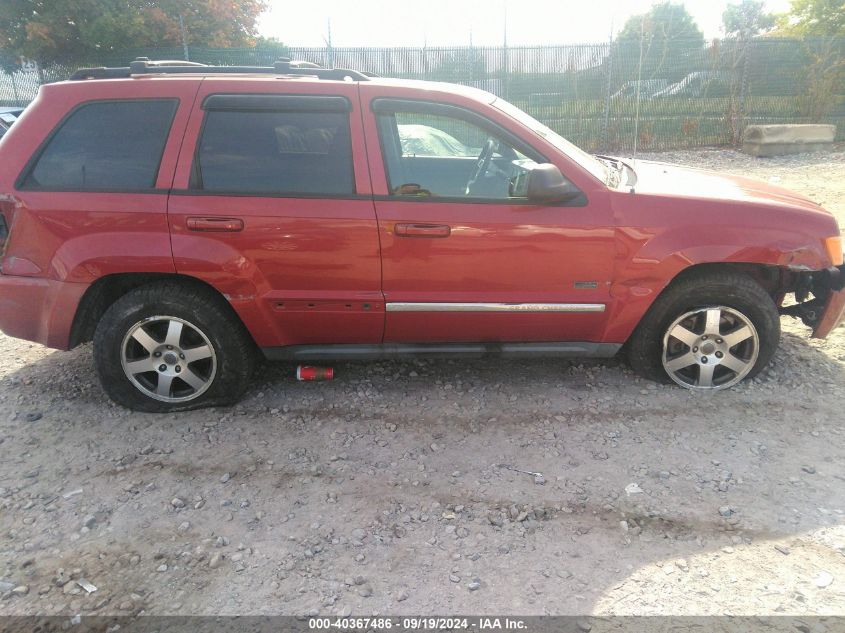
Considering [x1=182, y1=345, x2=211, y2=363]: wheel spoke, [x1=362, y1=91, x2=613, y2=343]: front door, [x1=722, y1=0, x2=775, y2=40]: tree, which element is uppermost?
[x1=722, y1=0, x2=775, y2=40]: tree

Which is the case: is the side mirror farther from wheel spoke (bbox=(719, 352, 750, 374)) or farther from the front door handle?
wheel spoke (bbox=(719, 352, 750, 374))

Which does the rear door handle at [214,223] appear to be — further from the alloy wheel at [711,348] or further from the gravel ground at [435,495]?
the alloy wheel at [711,348]

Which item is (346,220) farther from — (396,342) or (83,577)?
(83,577)

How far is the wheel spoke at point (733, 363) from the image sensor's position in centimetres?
367

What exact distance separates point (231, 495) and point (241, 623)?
0.80m

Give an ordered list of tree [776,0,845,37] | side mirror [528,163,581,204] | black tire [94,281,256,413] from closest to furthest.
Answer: side mirror [528,163,581,204] < black tire [94,281,256,413] < tree [776,0,845,37]

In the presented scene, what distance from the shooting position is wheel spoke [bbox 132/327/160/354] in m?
3.46

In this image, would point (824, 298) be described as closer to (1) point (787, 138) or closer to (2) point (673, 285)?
(2) point (673, 285)

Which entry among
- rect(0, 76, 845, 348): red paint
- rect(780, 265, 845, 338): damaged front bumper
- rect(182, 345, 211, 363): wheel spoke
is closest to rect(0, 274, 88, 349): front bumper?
rect(0, 76, 845, 348): red paint

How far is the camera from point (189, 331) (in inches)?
139

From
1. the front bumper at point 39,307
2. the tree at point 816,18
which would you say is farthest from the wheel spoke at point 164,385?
the tree at point 816,18

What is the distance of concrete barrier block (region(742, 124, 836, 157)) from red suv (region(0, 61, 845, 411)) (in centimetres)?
1127

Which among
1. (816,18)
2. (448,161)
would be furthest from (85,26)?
(816,18)

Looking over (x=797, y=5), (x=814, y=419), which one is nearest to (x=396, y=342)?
(x=814, y=419)
